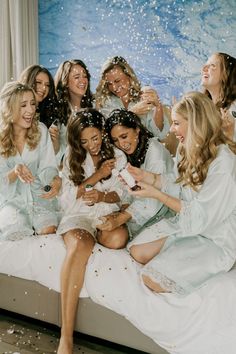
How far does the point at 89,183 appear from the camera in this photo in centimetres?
271

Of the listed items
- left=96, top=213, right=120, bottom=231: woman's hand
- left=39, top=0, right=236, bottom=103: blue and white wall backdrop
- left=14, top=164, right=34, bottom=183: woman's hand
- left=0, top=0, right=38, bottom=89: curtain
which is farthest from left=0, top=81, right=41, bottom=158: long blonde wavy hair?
left=0, top=0, right=38, bottom=89: curtain

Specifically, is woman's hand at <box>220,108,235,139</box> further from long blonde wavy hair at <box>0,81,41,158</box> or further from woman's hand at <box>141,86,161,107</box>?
long blonde wavy hair at <box>0,81,41,158</box>

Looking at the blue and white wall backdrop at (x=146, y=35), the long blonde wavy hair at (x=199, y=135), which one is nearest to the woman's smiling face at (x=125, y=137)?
the long blonde wavy hair at (x=199, y=135)

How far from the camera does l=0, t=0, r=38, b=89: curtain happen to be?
488cm

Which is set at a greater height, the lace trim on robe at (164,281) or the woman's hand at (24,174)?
the woman's hand at (24,174)

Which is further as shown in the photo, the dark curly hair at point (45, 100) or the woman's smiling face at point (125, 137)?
the dark curly hair at point (45, 100)

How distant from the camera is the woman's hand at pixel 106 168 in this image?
2736mm

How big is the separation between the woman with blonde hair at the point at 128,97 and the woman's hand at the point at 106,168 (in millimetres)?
418

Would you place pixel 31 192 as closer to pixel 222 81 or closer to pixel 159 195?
pixel 159 195

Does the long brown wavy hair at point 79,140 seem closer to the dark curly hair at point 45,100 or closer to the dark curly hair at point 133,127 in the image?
the dark curly hair at point 133,127

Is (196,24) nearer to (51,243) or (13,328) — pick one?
(51,243)

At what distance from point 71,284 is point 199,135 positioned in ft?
2.79

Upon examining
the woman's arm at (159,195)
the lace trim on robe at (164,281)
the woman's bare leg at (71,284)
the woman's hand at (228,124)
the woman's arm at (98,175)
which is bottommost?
the woman's bare leg at (71,284)

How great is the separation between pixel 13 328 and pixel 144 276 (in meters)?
0.79
